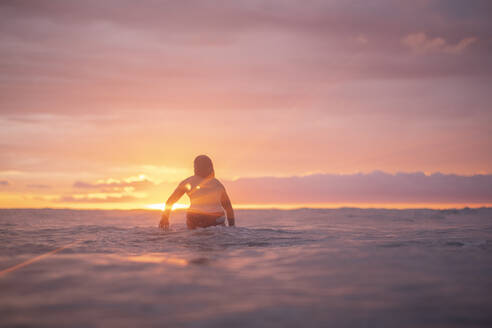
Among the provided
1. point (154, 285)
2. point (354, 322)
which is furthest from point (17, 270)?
point (354, 322)

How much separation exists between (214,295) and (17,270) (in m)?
3.37

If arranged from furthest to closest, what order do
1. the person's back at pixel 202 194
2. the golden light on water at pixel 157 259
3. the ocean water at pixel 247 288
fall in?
1. the person's back at pixel 202 194
2. the golden light on water at pixel 157 259
3. the ocean water at pixel 247 288

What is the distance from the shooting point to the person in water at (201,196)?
9938 mm

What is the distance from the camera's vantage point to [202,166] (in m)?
10.0

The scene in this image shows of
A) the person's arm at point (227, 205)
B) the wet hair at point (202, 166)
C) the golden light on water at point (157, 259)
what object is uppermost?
the wet hair at point (202, 166)

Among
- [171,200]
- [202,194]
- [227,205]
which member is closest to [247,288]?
[202,194]

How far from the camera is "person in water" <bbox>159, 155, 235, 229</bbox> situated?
32.6 ft

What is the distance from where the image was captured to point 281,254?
6.46m

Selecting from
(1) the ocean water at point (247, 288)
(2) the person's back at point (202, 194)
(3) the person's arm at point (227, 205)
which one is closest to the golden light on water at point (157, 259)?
(1) the ocean water at point (247, 288)

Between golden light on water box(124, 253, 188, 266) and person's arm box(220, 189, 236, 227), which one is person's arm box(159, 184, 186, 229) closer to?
person's arm box(220, 189, 236, 227)

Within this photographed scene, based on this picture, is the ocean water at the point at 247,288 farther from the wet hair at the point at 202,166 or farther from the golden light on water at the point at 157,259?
the wet hair at the point at 202,166

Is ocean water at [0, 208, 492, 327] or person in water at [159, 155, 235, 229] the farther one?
person in water at [159, 155, 235, 229]

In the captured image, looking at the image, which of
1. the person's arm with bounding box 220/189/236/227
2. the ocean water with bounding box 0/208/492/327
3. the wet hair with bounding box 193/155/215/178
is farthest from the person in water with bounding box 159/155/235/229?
the ocean water with bounding box 0/208/492/327

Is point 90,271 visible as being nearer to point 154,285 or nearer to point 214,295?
point 154,285
